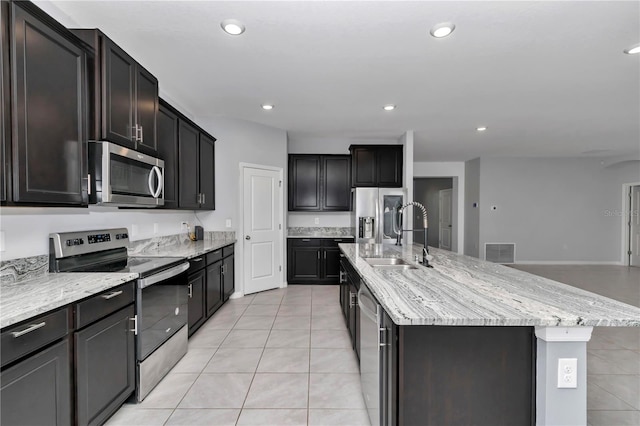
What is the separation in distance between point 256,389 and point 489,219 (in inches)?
278

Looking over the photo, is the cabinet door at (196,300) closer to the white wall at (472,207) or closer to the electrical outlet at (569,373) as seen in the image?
the electrical outlet at (569,373)

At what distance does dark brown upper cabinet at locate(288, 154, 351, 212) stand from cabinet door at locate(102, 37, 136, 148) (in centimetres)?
341

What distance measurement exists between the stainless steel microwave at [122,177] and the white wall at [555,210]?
7263mm

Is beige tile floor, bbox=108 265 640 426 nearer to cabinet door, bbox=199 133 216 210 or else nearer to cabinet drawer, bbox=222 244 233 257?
cabinet drawer, bbox=222 244 233 257

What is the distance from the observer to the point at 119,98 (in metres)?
2.01

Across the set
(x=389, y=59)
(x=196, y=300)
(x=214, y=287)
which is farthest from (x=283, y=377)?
(x=389, y=59)

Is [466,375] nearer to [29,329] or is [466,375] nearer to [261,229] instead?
[29,329]

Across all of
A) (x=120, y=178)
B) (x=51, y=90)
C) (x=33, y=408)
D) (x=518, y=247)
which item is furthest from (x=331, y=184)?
(x=518, y=247)

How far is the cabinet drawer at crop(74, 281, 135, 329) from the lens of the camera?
1.50 metres

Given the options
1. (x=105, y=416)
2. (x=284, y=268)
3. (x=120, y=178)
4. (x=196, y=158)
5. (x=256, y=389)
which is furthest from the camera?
(x=284, y=268)

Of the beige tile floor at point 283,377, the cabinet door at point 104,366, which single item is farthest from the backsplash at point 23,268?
the beige tile floor at point 283,377

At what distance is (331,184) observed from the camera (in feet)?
18.0

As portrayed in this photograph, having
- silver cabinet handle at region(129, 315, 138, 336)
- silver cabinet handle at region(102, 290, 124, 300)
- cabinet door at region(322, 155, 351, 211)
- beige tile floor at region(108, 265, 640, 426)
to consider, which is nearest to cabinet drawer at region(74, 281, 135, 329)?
silver cabinet handle at region(102, 290, 124, 300)

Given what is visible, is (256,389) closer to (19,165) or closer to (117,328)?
(117,328)
